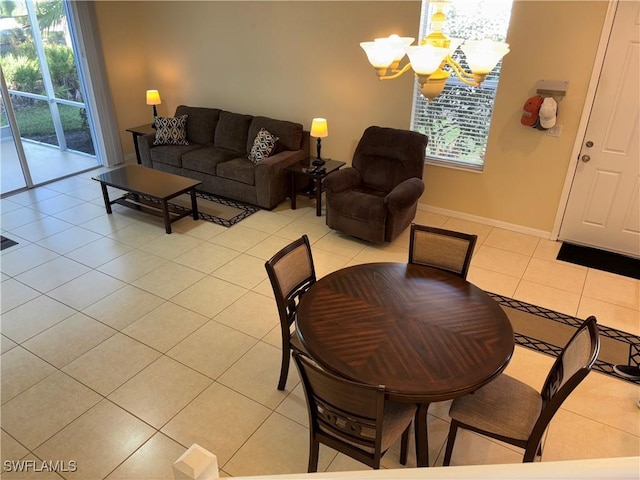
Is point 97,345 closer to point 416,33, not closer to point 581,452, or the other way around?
point 581,452

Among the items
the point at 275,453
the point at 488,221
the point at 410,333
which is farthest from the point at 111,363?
the point at 488,221

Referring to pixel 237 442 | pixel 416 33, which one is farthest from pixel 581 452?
pixel 416 33

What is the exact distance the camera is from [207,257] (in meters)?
4.35

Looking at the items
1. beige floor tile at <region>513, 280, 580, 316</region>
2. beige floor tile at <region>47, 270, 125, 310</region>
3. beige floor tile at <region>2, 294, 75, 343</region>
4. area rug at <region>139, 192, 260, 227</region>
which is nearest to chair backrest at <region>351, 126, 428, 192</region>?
area rug at <region>139, 192, 260, 227</region>

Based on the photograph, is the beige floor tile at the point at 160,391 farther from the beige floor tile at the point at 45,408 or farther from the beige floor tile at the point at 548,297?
the beige floor tile at the point at 548,297

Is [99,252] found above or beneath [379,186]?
beneath

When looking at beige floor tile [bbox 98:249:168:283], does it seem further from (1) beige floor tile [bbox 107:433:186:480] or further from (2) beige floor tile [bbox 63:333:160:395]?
(1) beige floor tile [bbox 107:433:186:480]

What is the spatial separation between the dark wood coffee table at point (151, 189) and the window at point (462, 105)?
2.63 m

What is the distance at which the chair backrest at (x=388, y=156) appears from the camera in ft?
15.1

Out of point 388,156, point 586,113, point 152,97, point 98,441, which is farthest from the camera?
point 152,97

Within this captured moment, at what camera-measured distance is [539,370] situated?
303 centimetres

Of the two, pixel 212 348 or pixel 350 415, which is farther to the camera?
pixel 212 348

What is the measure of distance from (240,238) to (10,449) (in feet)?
8.74

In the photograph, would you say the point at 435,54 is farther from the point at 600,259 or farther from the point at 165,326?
the point at 600,259
